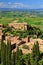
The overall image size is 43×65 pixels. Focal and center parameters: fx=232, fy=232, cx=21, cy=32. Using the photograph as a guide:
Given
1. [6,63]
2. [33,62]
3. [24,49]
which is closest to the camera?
[33,62]

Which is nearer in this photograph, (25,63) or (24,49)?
(25,63)

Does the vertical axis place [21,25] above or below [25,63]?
below

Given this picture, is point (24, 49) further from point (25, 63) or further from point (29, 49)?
point (25, 63)

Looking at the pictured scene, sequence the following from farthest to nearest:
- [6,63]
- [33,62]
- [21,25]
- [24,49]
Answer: [21,25]
[24,49]
[6,63]
[33,62]

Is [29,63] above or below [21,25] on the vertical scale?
above

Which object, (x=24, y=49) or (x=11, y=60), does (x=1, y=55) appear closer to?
(x=11, y=60)

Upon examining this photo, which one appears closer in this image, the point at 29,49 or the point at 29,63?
the point at 29,63

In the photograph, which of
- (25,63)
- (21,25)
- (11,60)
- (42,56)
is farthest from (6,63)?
(21,25)

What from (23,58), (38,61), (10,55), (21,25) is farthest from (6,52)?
(21,25)

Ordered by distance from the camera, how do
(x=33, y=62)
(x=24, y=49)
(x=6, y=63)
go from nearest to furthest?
(x=33, y=62)
(x=6, y=63)
(x=24, y=49)
